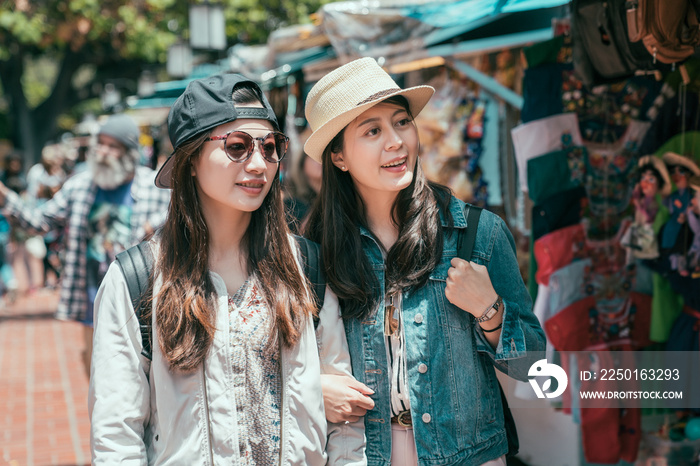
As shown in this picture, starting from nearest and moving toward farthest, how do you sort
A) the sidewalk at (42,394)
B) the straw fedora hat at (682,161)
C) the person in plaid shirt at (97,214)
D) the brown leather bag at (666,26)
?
the brown leather bag at (666,26) → the straw fedora hat at (682,161) → the person in plaid shirt at (97,214) → the sidewalk at (42,394)

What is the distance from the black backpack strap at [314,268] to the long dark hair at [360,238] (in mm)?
27

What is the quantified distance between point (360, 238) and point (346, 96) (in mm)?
468

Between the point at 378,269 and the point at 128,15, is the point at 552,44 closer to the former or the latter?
the point at 378,269

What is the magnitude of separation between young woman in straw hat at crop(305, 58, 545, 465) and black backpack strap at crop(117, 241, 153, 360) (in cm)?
55

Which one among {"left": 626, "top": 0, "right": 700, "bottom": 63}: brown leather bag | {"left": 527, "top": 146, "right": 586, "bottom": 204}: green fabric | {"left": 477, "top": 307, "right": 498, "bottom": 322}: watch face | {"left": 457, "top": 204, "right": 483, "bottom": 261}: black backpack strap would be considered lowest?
{"left": 477, "top": 307, "right": 498, "bottom": 322}: watch face

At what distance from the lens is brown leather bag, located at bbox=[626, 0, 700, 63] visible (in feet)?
9.00

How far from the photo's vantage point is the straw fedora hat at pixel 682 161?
3248mm

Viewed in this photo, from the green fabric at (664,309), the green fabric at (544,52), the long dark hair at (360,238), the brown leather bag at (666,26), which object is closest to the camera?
the long dark hair at (360,238)

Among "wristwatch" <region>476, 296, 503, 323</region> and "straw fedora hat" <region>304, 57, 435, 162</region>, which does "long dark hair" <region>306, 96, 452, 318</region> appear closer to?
"straw fedora hat" <region>304, 57, 435, 162</region>

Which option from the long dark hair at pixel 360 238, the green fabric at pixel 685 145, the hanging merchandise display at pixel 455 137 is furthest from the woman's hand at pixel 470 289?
the hanging merchandise display at pixel 455 137

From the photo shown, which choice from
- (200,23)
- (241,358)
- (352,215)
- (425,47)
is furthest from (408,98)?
(200,23)

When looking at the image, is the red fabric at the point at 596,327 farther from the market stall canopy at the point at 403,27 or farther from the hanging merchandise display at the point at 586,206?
the market stall canopy at the point at 403,27

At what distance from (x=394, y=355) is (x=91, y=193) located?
124 inches

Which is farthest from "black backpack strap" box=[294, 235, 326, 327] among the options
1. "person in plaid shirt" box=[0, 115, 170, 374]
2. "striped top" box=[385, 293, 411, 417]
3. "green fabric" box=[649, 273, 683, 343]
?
"person in plaid shirt" box=[0, 115, 170, 374]
